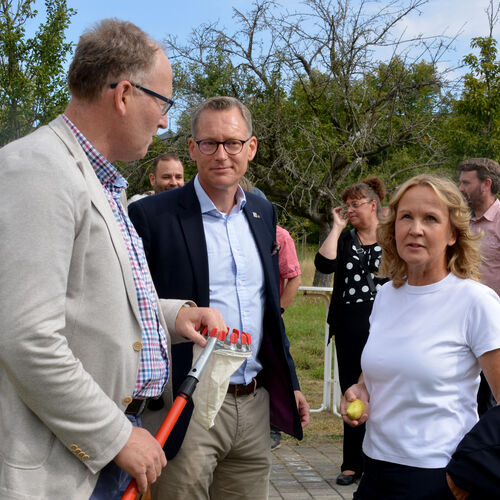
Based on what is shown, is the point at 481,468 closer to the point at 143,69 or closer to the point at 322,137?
the point at 143,69

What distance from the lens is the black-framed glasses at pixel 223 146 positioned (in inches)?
124

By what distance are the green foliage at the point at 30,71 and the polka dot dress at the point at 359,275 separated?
324 inches

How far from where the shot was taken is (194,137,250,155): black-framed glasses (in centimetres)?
315

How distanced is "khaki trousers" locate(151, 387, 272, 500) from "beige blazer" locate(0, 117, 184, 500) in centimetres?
112

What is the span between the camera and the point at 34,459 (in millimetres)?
1702

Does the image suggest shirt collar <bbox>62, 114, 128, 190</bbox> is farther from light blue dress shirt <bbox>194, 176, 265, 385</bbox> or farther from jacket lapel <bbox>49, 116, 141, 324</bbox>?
light blue dress shirt <bbox>194, 176, 265, 385</bbox>

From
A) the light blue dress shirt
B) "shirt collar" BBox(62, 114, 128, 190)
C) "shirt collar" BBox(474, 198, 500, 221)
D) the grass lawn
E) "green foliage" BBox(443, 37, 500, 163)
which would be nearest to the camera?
"shirt collar" BBox(62, 114, 128, 190)

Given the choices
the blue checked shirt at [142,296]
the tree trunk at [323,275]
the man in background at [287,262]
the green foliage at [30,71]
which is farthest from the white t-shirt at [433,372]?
the tree trunk at [323,275]

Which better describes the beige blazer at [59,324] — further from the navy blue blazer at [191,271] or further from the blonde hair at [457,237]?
the blonde hair at [457,237]

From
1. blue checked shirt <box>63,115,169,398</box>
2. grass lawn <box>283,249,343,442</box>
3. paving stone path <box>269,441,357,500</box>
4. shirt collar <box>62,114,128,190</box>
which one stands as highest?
shirt collar <box>62,114,128,190</box>

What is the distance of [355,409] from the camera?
9.00 feet

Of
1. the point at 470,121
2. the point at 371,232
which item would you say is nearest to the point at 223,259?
the point at 371,232

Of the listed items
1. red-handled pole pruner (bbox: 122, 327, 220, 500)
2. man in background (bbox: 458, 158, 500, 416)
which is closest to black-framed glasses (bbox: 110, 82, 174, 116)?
red-handled pole pruner (bbox: 122, 327, 220, 500)

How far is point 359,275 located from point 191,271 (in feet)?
9.98
